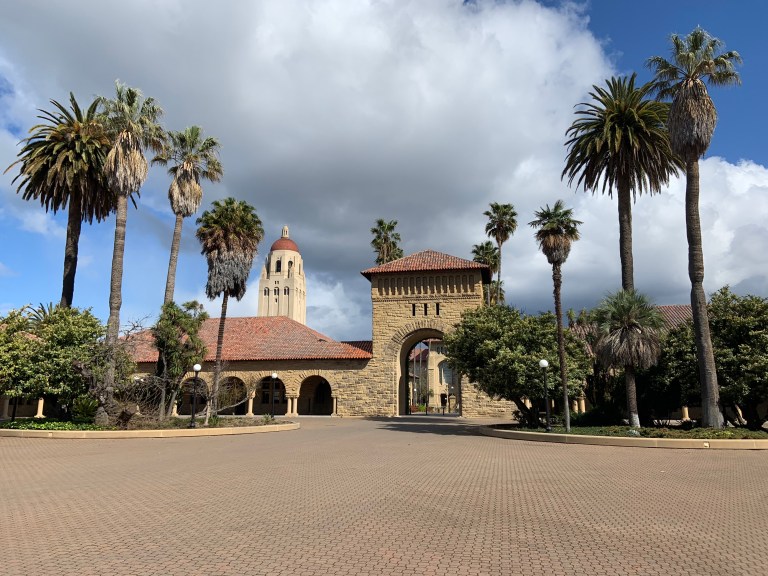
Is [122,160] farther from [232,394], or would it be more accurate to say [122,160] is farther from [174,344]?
[232,394]

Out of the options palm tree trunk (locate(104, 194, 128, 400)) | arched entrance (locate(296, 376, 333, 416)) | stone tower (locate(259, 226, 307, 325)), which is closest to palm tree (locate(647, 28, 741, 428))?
palm tree trunk (locate(104, 194, 128, 400))

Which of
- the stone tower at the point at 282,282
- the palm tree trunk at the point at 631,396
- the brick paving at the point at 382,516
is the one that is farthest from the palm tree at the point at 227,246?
the stone tower at the point at 282,282

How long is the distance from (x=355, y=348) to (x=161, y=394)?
738 inches

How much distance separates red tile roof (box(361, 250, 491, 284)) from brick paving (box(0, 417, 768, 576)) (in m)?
27.2

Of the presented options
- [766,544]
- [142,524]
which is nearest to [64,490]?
[142,524]

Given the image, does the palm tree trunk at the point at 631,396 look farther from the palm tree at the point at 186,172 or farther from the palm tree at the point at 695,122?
the palm tree at the point at 186,172

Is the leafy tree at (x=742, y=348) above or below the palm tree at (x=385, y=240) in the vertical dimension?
below

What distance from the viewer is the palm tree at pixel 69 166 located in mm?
27719

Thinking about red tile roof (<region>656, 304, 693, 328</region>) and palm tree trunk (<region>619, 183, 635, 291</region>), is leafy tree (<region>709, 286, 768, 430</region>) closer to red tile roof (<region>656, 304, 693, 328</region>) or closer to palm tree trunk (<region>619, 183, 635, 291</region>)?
palm tree trunk (<region>619, 183, 635, 291</region>)

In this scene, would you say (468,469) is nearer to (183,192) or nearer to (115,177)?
(115,177)

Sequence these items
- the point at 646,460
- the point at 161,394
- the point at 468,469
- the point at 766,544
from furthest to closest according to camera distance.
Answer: the point at 161,394 → the point at 646,460 → the point at 468,469 → the point at 766,544

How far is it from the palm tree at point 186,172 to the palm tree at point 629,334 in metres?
22.9

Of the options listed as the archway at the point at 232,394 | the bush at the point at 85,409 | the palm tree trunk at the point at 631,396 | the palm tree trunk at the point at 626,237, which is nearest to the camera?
the palm tree trunk at the point at 631,396

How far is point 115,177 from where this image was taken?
2527 centimetres
